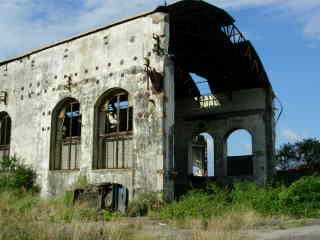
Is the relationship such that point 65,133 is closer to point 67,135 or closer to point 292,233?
point 67,135

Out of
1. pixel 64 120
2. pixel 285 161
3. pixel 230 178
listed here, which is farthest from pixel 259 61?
pixel 285 161

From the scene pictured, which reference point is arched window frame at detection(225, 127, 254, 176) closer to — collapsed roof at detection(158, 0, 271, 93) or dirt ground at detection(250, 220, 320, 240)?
collapsed roof at detection(158, 0, 271, 93)

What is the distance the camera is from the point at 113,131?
17688mm

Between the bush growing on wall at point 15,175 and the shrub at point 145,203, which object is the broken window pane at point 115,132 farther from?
the bush growing on wall at point 15,175

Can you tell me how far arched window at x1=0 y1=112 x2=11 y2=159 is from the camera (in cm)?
2155

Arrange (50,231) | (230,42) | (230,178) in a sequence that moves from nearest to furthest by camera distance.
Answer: (50,231) → (230,42) → (230,178)

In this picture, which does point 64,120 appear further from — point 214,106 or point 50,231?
point 50,231

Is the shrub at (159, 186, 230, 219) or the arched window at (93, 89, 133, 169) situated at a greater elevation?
the arched window at (93, 89, 133, 169)

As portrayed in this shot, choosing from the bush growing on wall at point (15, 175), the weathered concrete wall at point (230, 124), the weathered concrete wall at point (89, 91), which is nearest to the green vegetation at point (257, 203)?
the weathered concrete wall at point (89, 91)

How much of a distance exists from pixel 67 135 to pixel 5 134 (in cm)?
445

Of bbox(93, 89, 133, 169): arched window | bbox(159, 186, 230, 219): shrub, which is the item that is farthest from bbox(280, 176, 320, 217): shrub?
bbox(93, 89, 133, 169): arched window

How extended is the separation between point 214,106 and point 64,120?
8.94 metres

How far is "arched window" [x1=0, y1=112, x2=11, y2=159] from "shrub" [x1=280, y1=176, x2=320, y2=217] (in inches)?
523

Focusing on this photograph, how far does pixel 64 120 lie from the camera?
19.3 m
